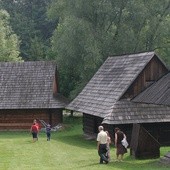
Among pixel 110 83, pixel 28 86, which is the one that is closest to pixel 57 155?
pixel 110 83

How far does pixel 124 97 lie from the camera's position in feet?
94.4

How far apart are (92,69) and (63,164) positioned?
22.9m

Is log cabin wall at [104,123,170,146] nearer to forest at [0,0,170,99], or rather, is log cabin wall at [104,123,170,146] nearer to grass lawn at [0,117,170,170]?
grass lawn at [0,117,170,170]

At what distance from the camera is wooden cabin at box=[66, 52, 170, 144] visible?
1075 inches

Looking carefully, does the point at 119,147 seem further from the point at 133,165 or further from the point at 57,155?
the point at 57,155

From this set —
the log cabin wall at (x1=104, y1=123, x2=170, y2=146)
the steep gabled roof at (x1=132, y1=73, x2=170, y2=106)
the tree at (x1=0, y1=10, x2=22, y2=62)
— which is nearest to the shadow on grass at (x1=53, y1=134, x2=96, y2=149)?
the log cabin wall at (x1=104, y1=123, x2=170, y2=146)

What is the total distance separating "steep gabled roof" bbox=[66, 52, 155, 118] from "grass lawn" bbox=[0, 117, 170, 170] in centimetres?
235

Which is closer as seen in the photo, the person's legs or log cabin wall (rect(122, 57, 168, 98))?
the person's legs

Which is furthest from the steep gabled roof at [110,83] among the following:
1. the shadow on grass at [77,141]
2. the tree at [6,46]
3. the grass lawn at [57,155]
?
the tree at [6,46]

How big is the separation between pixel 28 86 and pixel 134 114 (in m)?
14.1

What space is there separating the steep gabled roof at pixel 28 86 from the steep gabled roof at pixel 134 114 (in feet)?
33.5

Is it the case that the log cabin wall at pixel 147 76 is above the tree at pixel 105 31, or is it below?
below

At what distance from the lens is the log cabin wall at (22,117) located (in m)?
38.0

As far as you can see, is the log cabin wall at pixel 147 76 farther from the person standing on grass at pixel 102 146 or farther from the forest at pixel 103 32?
the forest at pixel 103 32
